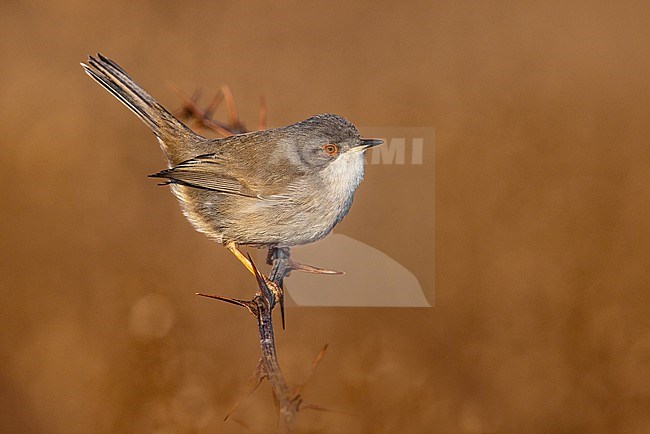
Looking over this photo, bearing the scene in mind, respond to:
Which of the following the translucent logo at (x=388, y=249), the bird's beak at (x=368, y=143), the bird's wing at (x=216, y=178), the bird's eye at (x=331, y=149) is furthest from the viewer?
the translucent logo at (x=388, y=249)

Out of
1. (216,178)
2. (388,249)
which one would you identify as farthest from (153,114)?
(388,249)

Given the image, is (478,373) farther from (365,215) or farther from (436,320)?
(365,215)

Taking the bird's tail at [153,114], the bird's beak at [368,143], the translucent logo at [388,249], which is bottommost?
the translucent logo at [388,249]

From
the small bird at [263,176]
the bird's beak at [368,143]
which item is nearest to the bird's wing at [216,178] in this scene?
the small bird at [263,176]

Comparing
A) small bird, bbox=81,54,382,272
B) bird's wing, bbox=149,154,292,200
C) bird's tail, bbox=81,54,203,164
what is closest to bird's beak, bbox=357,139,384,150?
small bird, bbox=81,54,382,272

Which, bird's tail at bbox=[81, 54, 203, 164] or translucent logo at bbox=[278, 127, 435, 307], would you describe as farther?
translucent logo at bbox=[278, 127, 435, 307]

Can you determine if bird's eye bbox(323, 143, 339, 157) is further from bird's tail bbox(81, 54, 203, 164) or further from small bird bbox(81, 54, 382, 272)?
bird's tail bbox(81, 54, 203, 164)

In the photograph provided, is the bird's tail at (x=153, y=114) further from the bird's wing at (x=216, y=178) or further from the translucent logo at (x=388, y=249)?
the translucent logo at (x=388, y=249)

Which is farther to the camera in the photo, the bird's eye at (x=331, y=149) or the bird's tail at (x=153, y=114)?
the bird's tail at (x=153, y=114)

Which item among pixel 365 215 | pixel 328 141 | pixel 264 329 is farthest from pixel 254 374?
pixel 365 215

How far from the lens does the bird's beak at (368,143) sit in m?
2.31

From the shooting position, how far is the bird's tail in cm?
Result: 262

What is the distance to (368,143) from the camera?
2318 millimetres

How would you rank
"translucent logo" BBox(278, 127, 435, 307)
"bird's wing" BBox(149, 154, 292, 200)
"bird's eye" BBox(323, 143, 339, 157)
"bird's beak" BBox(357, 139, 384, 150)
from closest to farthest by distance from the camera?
"bird's beak" BBox(357, 139, 384, 150) < "bird's eye" BBox(323, 143, 339, 157) < "bird's wing" BBox(149, 154, 292, 200) < "translucent logo" BBox(278, 127, 435, 307)
